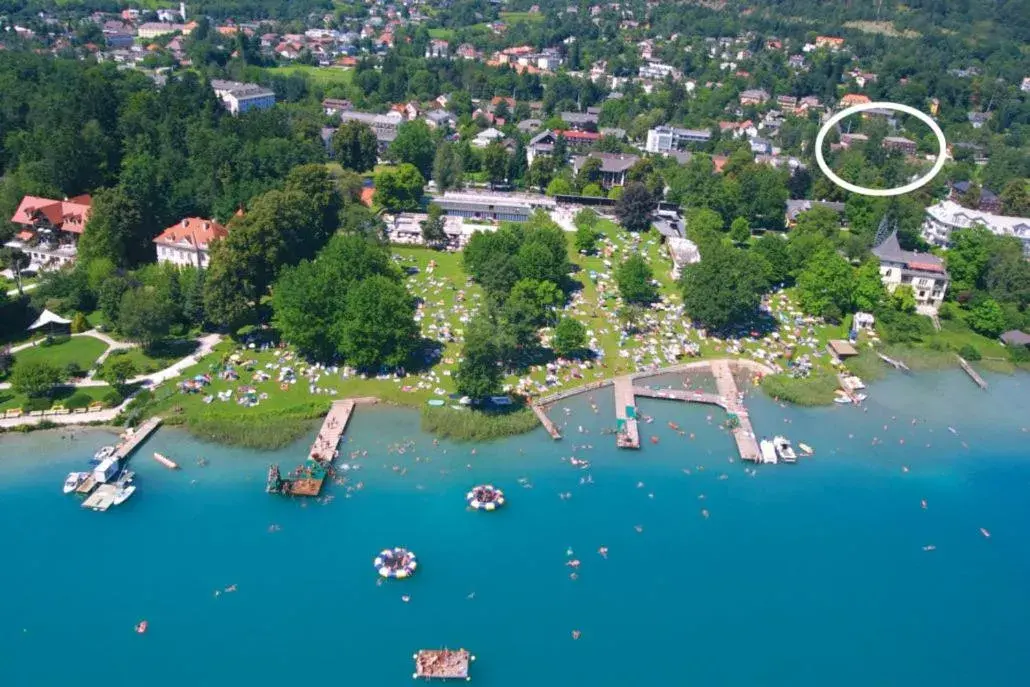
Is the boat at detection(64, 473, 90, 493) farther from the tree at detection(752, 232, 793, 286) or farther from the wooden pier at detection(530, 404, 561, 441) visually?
the tree at detection(752, 232, 793, 286)

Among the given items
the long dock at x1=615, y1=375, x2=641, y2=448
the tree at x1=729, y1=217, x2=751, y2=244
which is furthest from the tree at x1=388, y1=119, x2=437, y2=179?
the long dock at x1=615, y1=375, x2=641, y2=448

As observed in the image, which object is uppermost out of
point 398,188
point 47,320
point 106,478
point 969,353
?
point 398,188

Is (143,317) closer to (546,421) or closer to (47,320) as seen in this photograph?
(47,320)

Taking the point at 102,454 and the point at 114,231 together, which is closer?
the point at 102,454

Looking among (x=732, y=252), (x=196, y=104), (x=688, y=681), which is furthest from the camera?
(x=196, y=104)

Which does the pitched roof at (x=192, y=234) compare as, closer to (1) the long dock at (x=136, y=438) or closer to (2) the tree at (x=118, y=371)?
(2) the tree at (x=118, y=371)

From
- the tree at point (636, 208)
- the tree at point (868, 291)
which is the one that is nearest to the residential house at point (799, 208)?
the tree at point (636, 208)

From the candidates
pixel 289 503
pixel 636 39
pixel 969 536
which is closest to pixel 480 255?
pixel 289 503

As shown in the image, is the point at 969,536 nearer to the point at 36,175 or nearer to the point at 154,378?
the point at 154,378

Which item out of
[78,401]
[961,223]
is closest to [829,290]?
[961,223]
